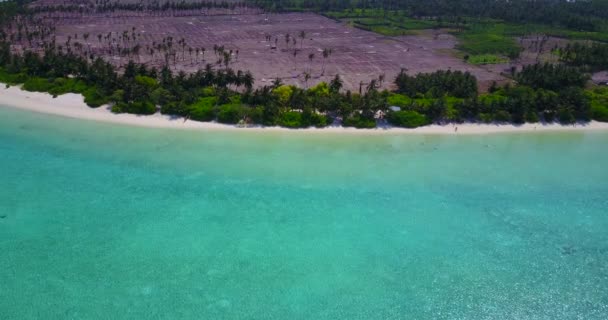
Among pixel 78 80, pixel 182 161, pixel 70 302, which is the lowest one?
pixel 70 302

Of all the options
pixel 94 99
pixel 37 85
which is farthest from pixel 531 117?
pixel 37 85

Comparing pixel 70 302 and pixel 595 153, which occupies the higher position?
pixel 595 153

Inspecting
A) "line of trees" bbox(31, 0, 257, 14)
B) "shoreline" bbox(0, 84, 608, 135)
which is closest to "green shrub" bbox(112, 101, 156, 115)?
"shoreline" bbox(0, 84, 608, 135)

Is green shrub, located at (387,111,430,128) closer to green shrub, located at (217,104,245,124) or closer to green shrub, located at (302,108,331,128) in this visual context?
green shrub, located at (302,108,331,128)

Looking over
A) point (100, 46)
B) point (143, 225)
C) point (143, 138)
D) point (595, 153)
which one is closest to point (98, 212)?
point (143, 225)

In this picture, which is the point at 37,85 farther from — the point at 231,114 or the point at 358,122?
the point at 358,122

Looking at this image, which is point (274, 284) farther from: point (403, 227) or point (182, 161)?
point (182, 161)
